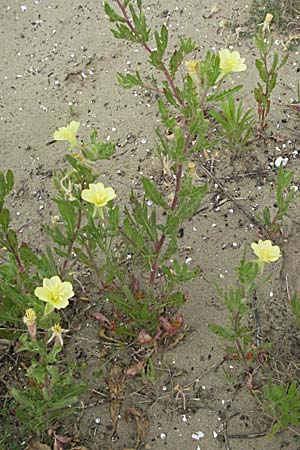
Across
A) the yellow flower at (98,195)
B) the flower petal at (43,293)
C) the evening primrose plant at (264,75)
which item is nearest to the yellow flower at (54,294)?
the flower petal at (43,293)

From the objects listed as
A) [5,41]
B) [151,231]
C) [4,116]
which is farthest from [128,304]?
[5,41]

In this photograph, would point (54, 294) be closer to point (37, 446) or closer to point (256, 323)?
point (37, 446)

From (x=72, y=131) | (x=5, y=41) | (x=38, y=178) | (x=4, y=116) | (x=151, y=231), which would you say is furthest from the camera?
(x=5, y=41)

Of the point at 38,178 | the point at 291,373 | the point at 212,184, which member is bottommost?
the point at 291,373

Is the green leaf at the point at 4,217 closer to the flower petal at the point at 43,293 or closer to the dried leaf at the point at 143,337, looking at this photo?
the flower petal at the point at 43,293

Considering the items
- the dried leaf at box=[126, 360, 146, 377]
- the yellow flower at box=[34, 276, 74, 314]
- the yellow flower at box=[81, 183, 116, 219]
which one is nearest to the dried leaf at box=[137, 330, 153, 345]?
the dried leaf at box=[126, 360, 146, 377]

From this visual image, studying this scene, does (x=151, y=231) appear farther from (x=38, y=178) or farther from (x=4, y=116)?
(x=4, y=116)
